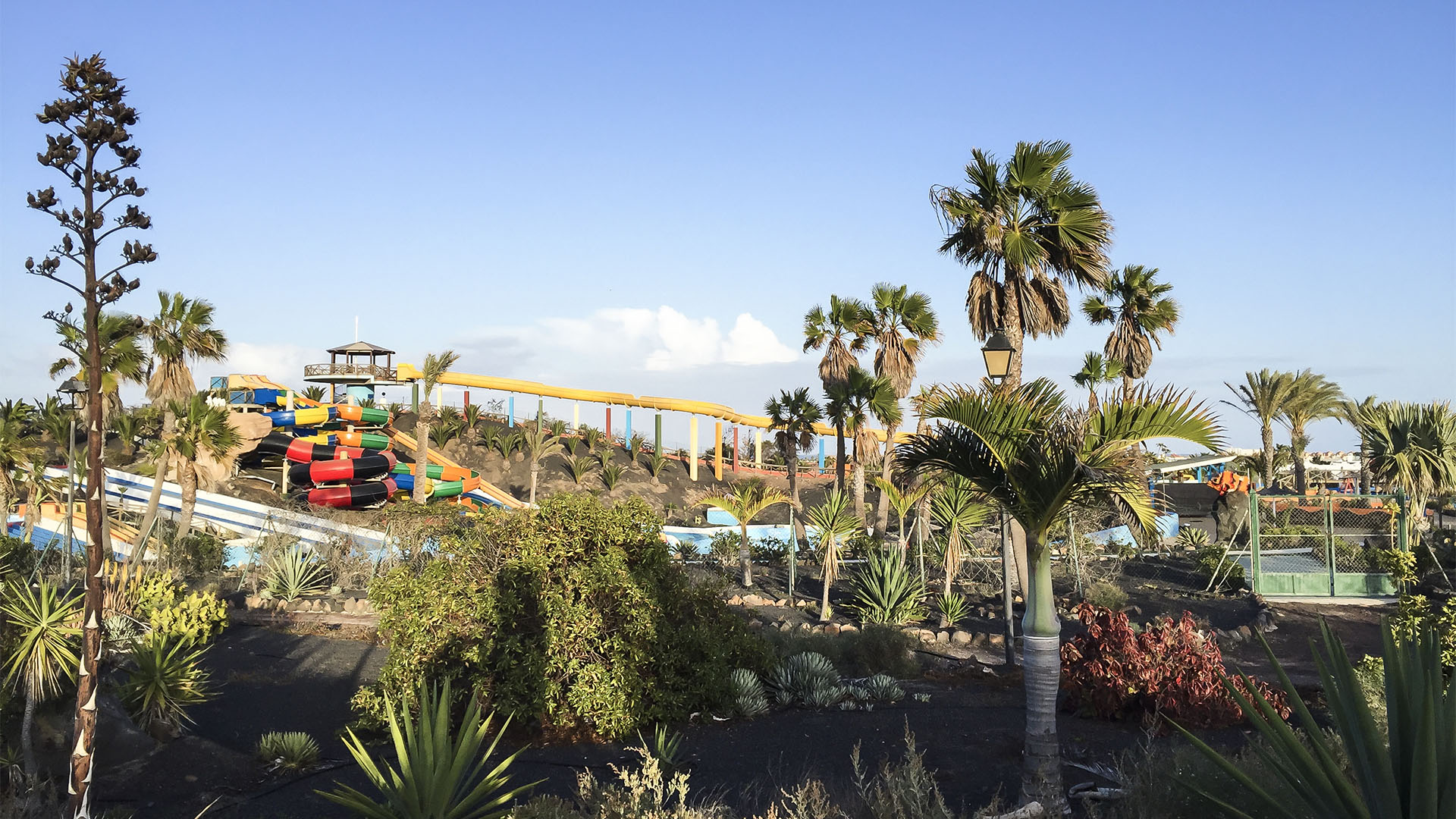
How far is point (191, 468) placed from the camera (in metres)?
20.5

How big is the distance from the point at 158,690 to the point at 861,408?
23490mm

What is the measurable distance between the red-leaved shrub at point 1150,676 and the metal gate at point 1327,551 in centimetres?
875

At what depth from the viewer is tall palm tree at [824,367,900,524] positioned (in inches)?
1200

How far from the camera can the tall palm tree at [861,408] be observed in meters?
30.5

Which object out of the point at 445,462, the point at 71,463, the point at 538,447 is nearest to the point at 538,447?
the point at 538,447

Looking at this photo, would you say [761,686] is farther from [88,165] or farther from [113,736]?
[88,165]

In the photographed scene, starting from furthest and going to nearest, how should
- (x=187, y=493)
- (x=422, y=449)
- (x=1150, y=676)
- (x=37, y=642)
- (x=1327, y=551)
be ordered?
1. (x=422, y=449)
2. (x=187, y=493)
3. (x=1327, y=551)
4. (x=1150, y=676)
5. (x=37, y=642)

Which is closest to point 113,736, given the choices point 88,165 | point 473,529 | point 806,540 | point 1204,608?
point 473,529

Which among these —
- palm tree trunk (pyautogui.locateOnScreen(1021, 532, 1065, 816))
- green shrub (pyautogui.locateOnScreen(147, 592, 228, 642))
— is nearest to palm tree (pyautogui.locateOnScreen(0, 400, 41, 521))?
green shrub (pyautogui.locateOnScreen(147, 592, 228, 642))

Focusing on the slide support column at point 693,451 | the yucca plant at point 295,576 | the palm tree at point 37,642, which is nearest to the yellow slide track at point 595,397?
the slide support column at point 693,451

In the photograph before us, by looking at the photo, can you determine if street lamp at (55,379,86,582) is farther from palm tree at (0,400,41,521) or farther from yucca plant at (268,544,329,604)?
yucca plant at (268,544,329,604)

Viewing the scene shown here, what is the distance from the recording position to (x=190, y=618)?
11961 millimetres

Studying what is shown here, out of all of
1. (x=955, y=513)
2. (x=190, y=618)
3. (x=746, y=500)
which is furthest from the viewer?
(x=746, y=500)

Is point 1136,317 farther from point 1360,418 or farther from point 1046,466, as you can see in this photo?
point 1046,466
